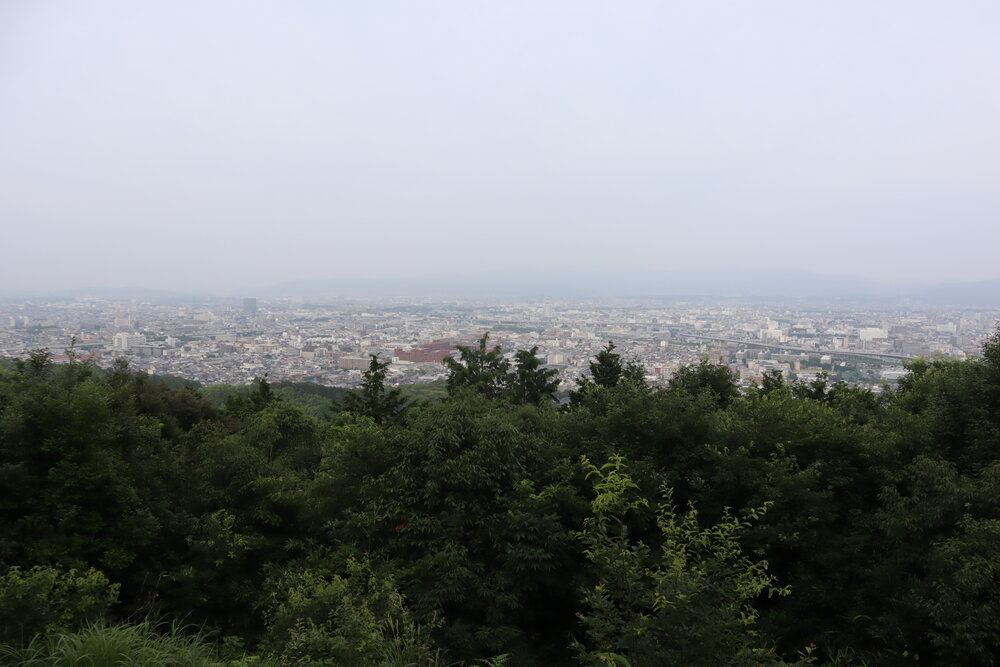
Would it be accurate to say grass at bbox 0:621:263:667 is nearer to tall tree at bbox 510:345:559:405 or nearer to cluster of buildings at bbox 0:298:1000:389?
cluster of buildings at bbox 0:298:1000:389

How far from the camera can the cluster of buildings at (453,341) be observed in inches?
1359

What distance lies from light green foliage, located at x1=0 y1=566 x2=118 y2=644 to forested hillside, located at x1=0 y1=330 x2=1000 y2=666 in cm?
2

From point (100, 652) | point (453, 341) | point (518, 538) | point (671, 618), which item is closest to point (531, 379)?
point (518, 538)

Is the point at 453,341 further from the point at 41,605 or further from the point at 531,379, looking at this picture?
the point at 41,605

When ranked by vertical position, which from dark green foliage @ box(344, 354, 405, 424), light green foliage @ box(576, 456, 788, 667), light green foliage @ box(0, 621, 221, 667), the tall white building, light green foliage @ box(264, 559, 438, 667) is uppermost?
light green foliage @ box(576, 456, 788, 667)

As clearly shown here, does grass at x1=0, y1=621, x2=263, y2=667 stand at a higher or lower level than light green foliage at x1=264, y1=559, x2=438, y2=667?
higher

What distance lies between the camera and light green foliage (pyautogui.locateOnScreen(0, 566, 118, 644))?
13.0 ft

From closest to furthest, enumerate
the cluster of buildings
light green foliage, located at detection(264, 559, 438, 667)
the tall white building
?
light green foliage, located at detection(264, 559, 438, 667), the cluster of buildings, the tall white building

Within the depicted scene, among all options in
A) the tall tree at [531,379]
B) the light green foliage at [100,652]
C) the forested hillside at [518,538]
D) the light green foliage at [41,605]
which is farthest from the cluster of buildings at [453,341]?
the light green foliage at [41,605]

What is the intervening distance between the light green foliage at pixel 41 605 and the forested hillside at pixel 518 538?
19mm

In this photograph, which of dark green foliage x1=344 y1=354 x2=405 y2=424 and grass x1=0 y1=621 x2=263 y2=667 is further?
dark green foliage x1=344 y1=354 x2=405 y2=424

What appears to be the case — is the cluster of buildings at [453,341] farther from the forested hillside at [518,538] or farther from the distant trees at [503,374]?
the forested hillside at [518,538]

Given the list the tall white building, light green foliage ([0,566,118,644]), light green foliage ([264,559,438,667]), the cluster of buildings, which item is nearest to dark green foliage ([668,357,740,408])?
the cluster of buildings

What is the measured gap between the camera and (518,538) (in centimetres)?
675
